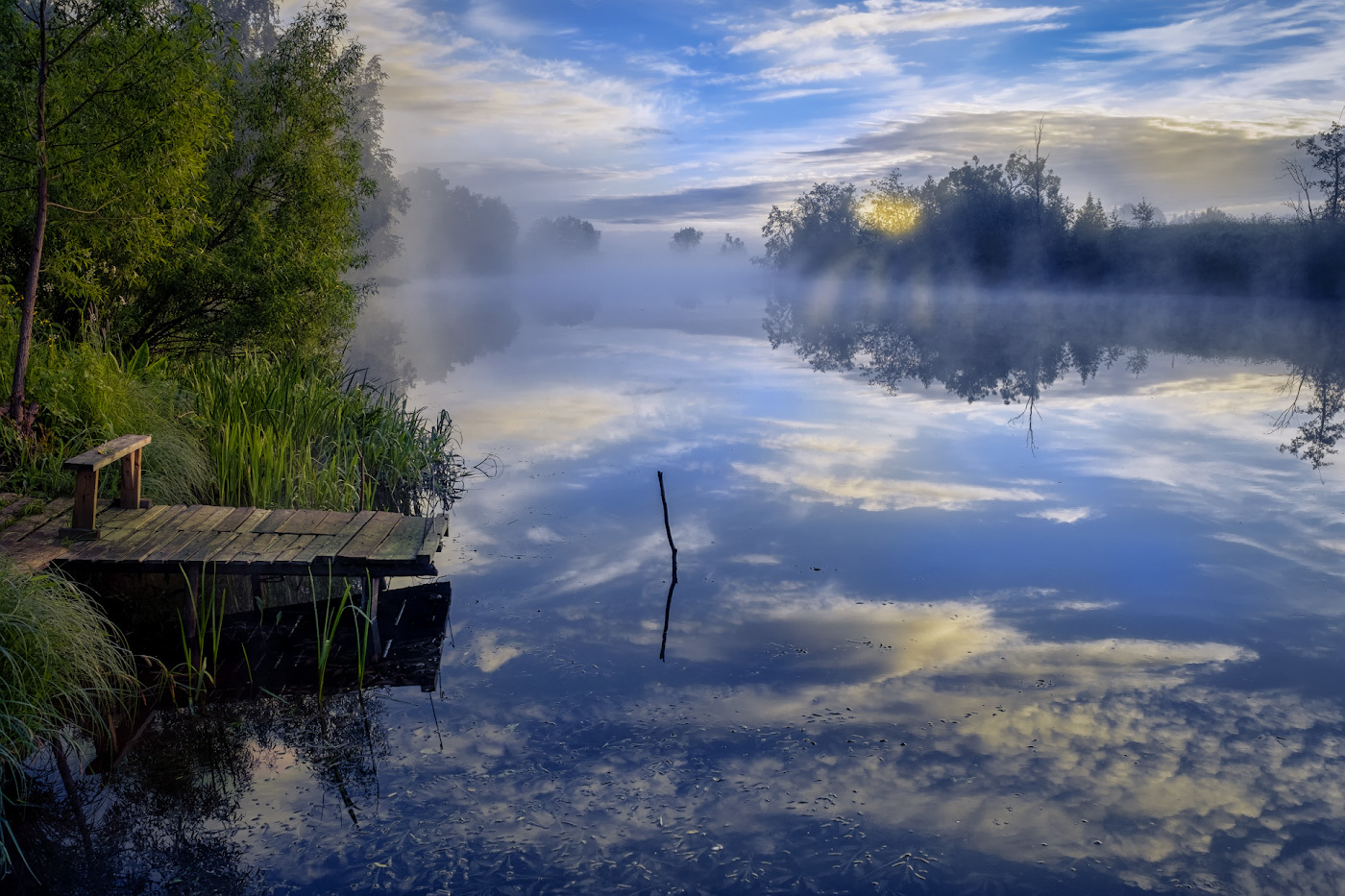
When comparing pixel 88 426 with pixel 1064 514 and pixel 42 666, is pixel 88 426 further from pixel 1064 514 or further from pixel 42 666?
pixel 1064 514

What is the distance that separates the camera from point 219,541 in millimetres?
8172

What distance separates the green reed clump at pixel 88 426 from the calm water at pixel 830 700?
2924mm

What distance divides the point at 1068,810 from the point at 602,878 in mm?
2998

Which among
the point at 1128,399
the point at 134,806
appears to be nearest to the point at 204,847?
the point at 134,806

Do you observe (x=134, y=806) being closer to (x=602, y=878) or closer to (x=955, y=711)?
(x=602, y=878)

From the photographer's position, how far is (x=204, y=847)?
5.48 metres

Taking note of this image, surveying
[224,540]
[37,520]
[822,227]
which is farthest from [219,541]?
[822,227]

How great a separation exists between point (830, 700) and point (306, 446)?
6827 millimetres

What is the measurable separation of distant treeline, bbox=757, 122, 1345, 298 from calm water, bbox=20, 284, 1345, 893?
3512cm

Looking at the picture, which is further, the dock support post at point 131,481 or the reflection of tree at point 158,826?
the dock support post at point 131,481

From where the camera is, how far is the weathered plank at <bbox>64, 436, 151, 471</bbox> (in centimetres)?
763

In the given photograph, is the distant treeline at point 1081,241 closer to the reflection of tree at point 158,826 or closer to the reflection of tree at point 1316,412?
the reflection of tree at point 1316,412

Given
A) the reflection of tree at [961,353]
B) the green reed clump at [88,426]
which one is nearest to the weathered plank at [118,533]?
the green reed clump at [88,426]

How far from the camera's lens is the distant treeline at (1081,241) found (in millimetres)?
46281
